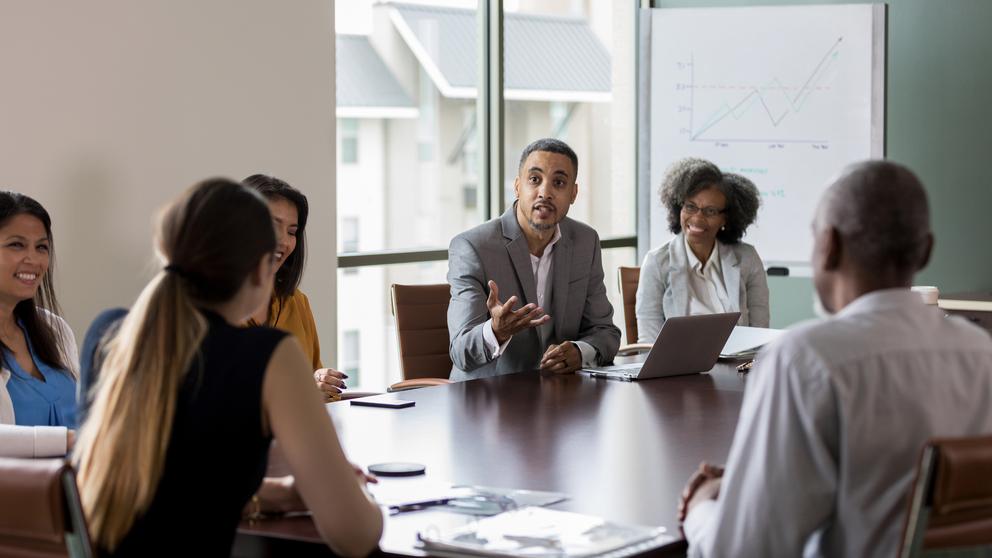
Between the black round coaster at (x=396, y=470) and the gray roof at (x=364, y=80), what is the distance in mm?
3308

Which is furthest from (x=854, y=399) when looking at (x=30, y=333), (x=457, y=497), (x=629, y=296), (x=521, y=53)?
(x=521, y=53)

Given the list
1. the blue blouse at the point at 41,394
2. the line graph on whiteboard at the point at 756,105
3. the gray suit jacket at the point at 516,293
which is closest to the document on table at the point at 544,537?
the blue blouse at the point at 41,394

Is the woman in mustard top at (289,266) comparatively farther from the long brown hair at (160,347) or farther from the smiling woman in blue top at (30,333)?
the long brown hair at (160,347)

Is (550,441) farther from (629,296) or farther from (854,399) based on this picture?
(629,296)

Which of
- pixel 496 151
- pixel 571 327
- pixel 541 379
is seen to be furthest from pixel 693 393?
pixel 496 151

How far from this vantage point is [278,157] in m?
4.90

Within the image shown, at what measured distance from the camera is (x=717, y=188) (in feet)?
16.6

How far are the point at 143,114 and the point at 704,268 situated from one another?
228 centimetres

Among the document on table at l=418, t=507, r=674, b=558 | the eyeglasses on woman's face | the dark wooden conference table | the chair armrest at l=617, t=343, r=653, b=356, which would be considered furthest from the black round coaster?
the eyeglasses on woman's face

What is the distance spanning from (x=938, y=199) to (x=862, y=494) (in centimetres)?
514

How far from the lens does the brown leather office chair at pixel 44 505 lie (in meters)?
1.70

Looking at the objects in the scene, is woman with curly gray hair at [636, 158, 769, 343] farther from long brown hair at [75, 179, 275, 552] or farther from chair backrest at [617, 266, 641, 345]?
long brown hair at [75, 179, 275, 552]

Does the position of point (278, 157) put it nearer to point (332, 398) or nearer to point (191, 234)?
point (332, 398)

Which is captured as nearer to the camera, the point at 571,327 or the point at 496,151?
the point at 571,327
